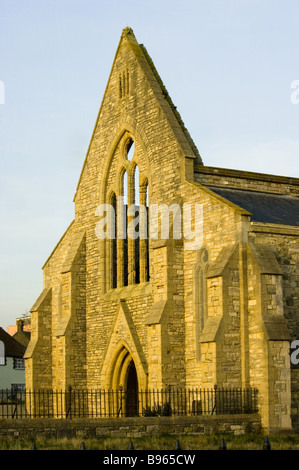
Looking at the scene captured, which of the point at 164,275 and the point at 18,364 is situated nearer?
the point at 164,275

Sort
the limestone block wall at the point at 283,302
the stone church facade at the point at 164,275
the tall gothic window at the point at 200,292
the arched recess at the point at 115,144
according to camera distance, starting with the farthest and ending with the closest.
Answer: the arched recess at the point at 115,144, the tall gothic window at the point at 200,292, the stone church facade at the point at 164,275, the limestone block wall at the point at 283,302

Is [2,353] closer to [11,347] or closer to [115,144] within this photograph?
[11,347]

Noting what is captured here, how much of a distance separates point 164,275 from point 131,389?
225 inches

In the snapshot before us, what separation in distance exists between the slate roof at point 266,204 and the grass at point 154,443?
26.9 ft

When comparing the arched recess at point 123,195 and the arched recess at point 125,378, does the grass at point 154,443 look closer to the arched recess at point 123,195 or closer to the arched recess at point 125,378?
the arched recess at point 125,378

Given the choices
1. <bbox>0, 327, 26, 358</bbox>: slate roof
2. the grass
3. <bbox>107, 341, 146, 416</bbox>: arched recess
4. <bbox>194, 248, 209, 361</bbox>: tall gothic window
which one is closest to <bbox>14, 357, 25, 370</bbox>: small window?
<bbox>0, 327, 26, 358</bbox>: slate roof

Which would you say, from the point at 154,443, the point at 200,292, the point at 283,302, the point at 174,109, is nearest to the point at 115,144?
the point at 174,109

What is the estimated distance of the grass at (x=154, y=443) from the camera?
2209cm

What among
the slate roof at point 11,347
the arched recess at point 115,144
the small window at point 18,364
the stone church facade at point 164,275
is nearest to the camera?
the stone church facade at point 164,275

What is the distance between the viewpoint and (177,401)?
29344 mm

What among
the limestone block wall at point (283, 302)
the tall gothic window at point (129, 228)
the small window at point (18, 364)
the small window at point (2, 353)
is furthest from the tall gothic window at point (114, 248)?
the small window at point (18, 364)

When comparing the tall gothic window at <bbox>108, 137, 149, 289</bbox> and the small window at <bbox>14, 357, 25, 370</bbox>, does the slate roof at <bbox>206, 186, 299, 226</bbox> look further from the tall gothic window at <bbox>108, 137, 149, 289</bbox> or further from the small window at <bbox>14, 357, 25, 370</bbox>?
the small window at <bbox>14, 357, 25, 370</bbox>

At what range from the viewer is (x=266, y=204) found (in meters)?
32.9
